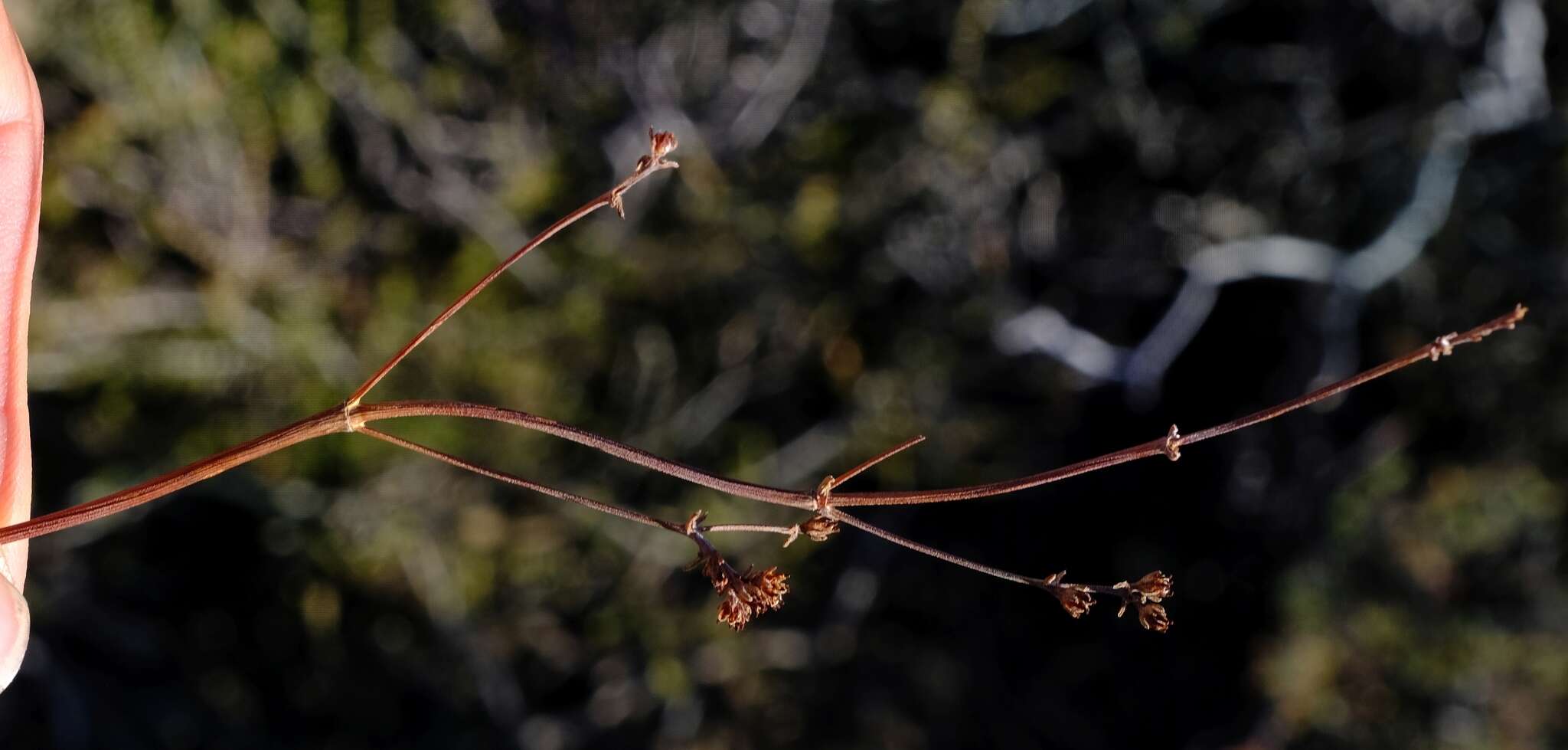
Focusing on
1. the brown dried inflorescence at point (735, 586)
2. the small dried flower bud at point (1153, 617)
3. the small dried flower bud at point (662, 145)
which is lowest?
the small dried flower bud at point (1153, 617)

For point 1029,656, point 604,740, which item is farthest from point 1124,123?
point 604,740

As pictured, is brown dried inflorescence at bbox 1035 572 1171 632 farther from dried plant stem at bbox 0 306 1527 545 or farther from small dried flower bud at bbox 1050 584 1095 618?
dried plant stem at bbox 0 306 1527 545

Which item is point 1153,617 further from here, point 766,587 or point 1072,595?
point 766,587

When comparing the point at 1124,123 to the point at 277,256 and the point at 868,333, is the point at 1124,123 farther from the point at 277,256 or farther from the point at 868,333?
the point at 277,256

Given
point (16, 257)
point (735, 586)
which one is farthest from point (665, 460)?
point (16, 257)

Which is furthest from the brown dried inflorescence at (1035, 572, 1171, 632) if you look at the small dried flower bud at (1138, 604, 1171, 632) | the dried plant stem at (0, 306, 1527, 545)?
the dried plant stem at (0, 306, 1527, 545)

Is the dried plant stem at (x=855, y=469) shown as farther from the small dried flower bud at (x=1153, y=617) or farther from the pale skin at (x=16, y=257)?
the pale skin at (x=16, y=257)

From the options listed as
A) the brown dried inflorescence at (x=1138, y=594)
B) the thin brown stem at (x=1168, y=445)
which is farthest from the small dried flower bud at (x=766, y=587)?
the brown dried inflorescence at (x=1138, y=594)
